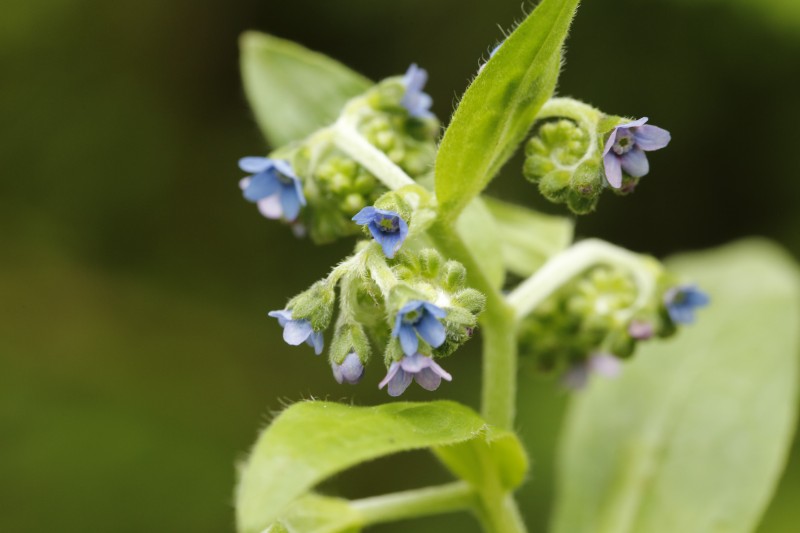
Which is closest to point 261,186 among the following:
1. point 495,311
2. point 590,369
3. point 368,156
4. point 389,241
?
point 368,156

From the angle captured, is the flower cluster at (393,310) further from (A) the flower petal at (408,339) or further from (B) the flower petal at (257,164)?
(B) the flower petal at (257,164)

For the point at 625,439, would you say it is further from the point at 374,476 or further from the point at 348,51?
the point at 348,51

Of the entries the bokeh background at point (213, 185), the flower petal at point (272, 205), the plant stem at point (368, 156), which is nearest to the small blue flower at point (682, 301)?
the plant stem at point (368, 156)

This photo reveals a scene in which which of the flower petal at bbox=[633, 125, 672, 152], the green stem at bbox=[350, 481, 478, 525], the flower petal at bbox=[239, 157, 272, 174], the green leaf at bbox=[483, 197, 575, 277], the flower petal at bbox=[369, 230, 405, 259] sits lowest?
the green stem at bbox=[350, 481, 478, 525]

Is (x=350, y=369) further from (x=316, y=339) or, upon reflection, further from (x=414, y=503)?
(x=414, y=503)

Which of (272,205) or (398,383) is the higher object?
(272,205)

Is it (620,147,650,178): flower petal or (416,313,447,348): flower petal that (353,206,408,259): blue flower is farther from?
(620,147,650,178): flower petal

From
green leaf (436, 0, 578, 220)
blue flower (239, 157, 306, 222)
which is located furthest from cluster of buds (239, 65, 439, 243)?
green leaf (436, 0, 578, 220)

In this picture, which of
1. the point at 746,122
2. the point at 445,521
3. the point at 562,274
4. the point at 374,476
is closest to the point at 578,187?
the point at 562,274
